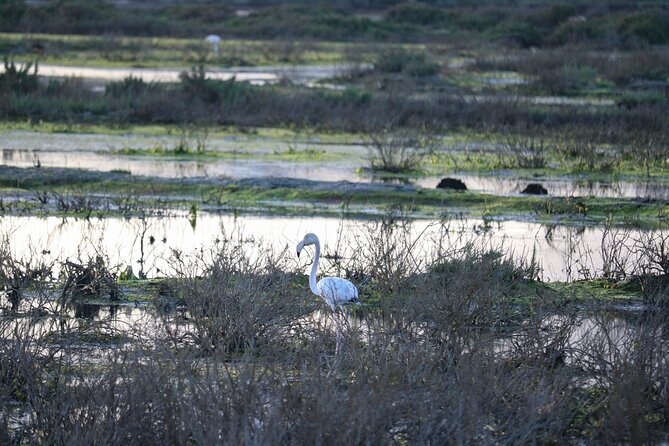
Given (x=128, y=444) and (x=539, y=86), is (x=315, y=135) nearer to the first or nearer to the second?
(x=539, y=86)

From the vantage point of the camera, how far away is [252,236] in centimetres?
1274

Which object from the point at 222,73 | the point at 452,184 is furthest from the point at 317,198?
the point at 222,73

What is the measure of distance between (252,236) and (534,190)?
547 cm

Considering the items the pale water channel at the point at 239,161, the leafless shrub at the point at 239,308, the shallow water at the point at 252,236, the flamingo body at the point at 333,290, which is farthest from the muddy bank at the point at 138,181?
the flamingo body at the point at 333,290

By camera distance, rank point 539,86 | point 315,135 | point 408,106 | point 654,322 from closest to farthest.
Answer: point 654,322, point 315,135, point 408,106, point 539,86

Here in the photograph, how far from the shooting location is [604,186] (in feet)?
57.2

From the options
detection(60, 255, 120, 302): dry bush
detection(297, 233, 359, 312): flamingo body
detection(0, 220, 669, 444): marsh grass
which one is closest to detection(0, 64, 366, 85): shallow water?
detection(60, 255, 120, 302): dry bush

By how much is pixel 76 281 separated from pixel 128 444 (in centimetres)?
402

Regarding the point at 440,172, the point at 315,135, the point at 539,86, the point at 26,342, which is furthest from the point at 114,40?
the point at 26,342

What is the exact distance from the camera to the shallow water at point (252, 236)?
39.4ft

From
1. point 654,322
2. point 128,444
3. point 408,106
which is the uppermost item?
point 408,106

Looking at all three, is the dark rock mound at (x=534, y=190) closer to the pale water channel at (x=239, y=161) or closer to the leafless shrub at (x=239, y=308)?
the pale water channel at (x=239, y=161)

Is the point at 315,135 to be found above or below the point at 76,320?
above

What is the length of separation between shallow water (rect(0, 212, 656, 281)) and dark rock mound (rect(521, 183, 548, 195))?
5.89ft
